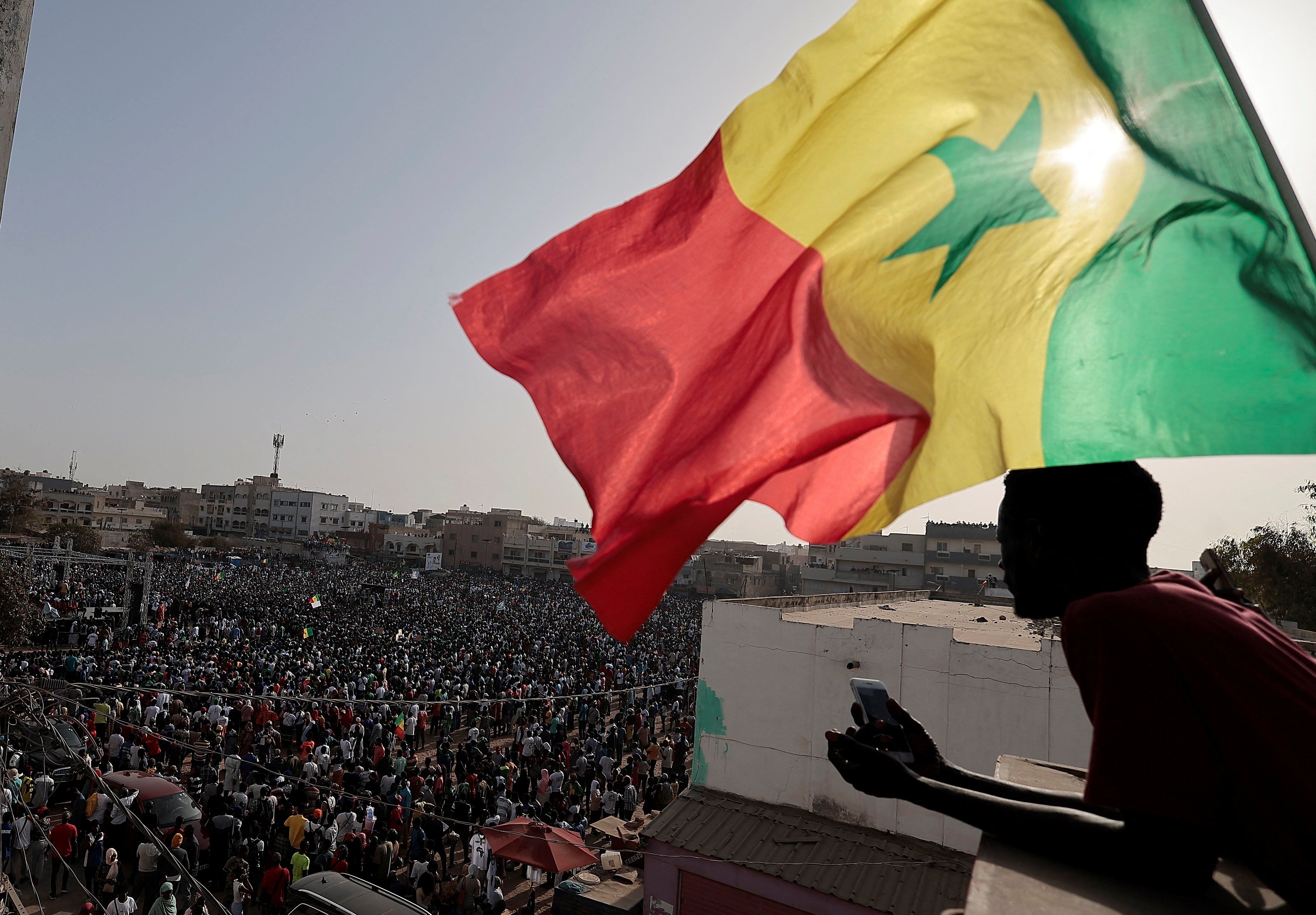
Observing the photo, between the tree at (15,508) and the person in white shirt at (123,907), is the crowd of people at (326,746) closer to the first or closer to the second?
the person in white shirt at (123,907)

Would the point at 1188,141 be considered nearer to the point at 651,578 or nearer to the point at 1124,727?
the point at 1124,727

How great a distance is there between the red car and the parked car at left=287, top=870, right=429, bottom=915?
10.3ft

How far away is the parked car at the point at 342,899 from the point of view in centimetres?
810

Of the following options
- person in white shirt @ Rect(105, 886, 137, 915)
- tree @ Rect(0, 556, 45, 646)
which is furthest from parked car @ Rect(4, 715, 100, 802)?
tree @ Rect(0, 556, 45, 646)

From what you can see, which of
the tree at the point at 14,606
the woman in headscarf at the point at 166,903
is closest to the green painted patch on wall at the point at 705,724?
the woman in headscarf at the point at 166,903

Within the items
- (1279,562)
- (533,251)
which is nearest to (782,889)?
(533,251)

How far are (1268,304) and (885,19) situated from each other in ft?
4.56

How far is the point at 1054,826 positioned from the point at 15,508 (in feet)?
196

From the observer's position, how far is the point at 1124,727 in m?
1.39

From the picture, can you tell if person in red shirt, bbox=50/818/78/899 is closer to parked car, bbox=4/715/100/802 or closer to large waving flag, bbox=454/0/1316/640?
parked car, bbox=4/715/100/802

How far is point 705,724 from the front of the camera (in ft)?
39.9

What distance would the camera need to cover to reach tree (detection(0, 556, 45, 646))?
65.0 feet

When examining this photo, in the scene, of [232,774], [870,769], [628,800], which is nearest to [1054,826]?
[870,769]

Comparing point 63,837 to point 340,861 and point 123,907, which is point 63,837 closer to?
point 123,907
